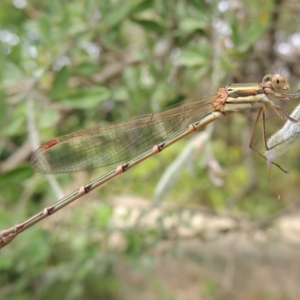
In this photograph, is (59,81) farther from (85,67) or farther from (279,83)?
(279,83)

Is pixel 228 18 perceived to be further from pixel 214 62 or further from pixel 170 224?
A: pixel 170 224

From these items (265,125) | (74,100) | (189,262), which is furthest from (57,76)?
(189,262)

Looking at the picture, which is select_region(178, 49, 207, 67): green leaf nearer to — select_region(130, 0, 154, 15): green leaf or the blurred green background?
the blurred green background

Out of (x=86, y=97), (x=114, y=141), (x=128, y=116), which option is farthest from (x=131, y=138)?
(x=128, y=116)

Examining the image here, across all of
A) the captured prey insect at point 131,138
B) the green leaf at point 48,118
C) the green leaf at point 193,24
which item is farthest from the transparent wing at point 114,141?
the green leaf at point 193,24

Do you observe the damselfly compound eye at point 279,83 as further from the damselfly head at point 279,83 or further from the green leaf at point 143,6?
the green leaf at point 143,6

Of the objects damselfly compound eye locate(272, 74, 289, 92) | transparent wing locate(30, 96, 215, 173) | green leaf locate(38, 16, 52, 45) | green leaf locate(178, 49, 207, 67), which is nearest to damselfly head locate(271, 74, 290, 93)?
damselfly compound eye locate(272, 74, 289, 92)
